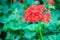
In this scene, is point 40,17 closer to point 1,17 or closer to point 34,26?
point 34,26

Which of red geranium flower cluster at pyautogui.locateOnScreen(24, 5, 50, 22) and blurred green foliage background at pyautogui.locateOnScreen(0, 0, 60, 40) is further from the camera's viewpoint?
blurred green foliage background at pyautogui.locateOnScreen(0, 0, 60, 40)

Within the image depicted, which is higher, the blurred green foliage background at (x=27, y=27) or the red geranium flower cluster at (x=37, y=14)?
the red geranium flower cluster at (x=37, y=14)

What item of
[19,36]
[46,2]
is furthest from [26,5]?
[19,36]

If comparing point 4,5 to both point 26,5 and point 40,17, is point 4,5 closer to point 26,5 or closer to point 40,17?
point 26,5

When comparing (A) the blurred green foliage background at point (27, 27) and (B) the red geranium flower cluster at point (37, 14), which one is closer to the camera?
(B) the red geranium flower cluster at point (37, 14)

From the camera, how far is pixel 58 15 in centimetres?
264

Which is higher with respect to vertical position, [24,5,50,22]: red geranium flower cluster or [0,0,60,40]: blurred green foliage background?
[24,5,50,22]: red geranium flower cluster

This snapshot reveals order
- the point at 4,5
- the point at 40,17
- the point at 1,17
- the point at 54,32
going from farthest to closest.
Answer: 1. the point at 4,5
2. the point at 1,17
3. the point at 54,32
4. the point at 40,17

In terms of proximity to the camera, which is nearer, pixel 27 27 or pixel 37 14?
pixel 37 14

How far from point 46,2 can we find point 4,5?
1.96 feet

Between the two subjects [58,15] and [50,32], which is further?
[58,15]

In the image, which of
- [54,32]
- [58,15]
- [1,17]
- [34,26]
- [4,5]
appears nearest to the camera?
[54,32]

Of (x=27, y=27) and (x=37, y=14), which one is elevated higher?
(x=37, y=14)

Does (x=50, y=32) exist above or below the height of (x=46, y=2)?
below
